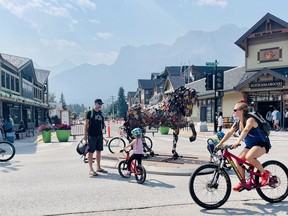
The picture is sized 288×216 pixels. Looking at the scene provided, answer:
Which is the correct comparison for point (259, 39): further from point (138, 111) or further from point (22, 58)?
point (22, 58)

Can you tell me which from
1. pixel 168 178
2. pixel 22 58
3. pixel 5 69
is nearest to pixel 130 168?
pixel 168 178

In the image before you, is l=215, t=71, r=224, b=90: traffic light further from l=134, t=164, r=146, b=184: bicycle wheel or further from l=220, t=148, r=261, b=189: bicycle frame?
l=220, t=148, r=261, b=189: bicycle frame

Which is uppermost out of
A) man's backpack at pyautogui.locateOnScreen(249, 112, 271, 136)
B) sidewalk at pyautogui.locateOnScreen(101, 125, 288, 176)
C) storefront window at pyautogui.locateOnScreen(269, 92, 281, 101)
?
storefront window at pyautogui.locateOnScreen(269, 92, 281, 101)

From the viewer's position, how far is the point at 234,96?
2706cm

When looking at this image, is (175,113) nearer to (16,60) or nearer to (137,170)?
(137,170)

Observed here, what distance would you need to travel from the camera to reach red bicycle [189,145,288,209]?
5.18m

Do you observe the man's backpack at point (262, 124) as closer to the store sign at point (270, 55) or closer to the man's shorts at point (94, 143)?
the man's shorts at point (94, 143)

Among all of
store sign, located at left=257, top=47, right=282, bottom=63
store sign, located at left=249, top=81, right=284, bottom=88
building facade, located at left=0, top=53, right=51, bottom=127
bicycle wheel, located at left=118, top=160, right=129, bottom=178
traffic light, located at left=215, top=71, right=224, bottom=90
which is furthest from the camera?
building facade, located at left=0, top=53, right=51, bottom=127

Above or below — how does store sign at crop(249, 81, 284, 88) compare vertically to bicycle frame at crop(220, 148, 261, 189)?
above

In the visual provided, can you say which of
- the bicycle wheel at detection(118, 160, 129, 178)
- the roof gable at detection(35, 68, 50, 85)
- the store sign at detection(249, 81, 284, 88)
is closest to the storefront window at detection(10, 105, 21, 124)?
the roof gable at detection(35, 68, 50, 85)

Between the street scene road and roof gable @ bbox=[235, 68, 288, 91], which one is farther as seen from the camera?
roof gable @ bbox=[235, 68, 288, 91]

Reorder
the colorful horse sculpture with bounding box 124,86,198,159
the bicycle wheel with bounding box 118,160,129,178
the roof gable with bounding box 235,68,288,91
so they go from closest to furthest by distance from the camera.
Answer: the bicycle wheel with bounding box 118,160,129,178 < the colorful horse sculpture with bounding box 124,86,198,159 < the roof gable with bounding box 235,68,288,91

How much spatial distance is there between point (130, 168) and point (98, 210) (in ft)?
7.71

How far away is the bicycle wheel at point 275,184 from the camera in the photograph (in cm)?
542
